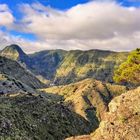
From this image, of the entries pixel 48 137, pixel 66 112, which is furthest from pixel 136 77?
pixel 48 137

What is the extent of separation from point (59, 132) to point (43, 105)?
1173 centimetres

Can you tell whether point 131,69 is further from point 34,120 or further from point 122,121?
point 122,121

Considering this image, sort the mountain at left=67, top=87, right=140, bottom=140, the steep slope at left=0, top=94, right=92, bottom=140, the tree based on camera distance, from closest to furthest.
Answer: the mountain at left=67, top=87, right=140, bottom=140 → the steep slope at left=0, top=94, right=92, bottom=140 → the tree

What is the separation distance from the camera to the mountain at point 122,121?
61.1 meters

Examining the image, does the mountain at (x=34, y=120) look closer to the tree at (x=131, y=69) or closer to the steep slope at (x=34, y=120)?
the steep slope at (x=34, y=120)

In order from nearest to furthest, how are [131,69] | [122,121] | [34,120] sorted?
[122,121] → [34,120] → [131,69]

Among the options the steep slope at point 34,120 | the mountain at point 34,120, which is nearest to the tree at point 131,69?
the mountain at point 34,120

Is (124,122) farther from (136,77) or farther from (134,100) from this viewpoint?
(136,77)

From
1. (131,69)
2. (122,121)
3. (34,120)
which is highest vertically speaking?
(131,69)

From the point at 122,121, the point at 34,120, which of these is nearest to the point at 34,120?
the point at 34,120

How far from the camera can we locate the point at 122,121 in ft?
207

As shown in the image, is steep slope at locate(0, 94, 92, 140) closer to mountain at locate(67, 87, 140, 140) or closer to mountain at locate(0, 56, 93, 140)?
mountain at locate(0, 56, 93, 140)

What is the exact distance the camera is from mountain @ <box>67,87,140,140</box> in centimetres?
6109

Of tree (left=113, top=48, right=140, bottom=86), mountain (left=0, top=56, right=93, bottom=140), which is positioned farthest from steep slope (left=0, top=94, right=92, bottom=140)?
tree (left=113, top=48, right=140, bottom=86)
